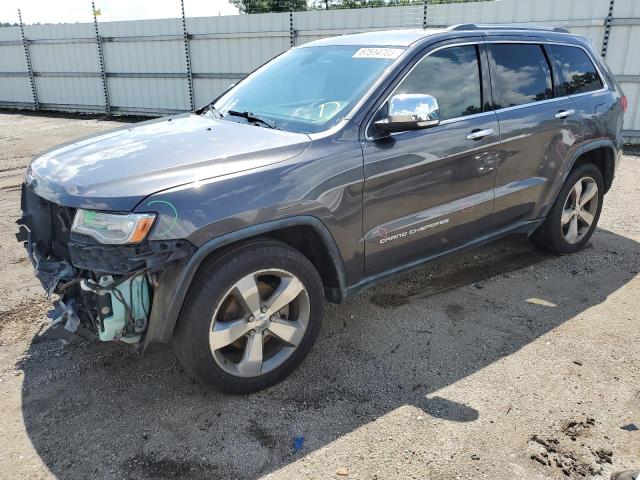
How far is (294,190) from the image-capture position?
2.86m

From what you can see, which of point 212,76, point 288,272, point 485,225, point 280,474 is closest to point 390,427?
point 280,474

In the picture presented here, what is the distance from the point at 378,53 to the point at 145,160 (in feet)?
5.45

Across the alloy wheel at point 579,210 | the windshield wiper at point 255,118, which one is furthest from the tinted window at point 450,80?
Result: the alloy wheel at point 579,210

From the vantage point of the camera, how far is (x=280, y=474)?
8.25 ft

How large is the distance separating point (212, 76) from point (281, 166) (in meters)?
11.5

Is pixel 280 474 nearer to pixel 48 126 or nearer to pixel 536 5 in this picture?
pixel 536 5

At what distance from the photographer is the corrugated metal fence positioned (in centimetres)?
990

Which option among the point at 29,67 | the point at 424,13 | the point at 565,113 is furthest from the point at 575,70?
the point at 29,67

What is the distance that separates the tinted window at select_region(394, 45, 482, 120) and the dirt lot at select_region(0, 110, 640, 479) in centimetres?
145

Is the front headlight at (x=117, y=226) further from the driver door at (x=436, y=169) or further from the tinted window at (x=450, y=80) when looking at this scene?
the tinted window at (x=450, y=80)

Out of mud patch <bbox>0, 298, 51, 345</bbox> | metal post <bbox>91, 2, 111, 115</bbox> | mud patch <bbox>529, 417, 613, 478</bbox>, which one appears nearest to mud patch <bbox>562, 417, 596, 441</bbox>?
mud patch <bbox>529, 417, 613, 478</bbox>

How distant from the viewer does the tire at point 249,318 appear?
270 cm

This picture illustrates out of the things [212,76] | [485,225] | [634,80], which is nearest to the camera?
[485,225]

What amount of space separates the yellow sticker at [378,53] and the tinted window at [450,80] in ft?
0.52
